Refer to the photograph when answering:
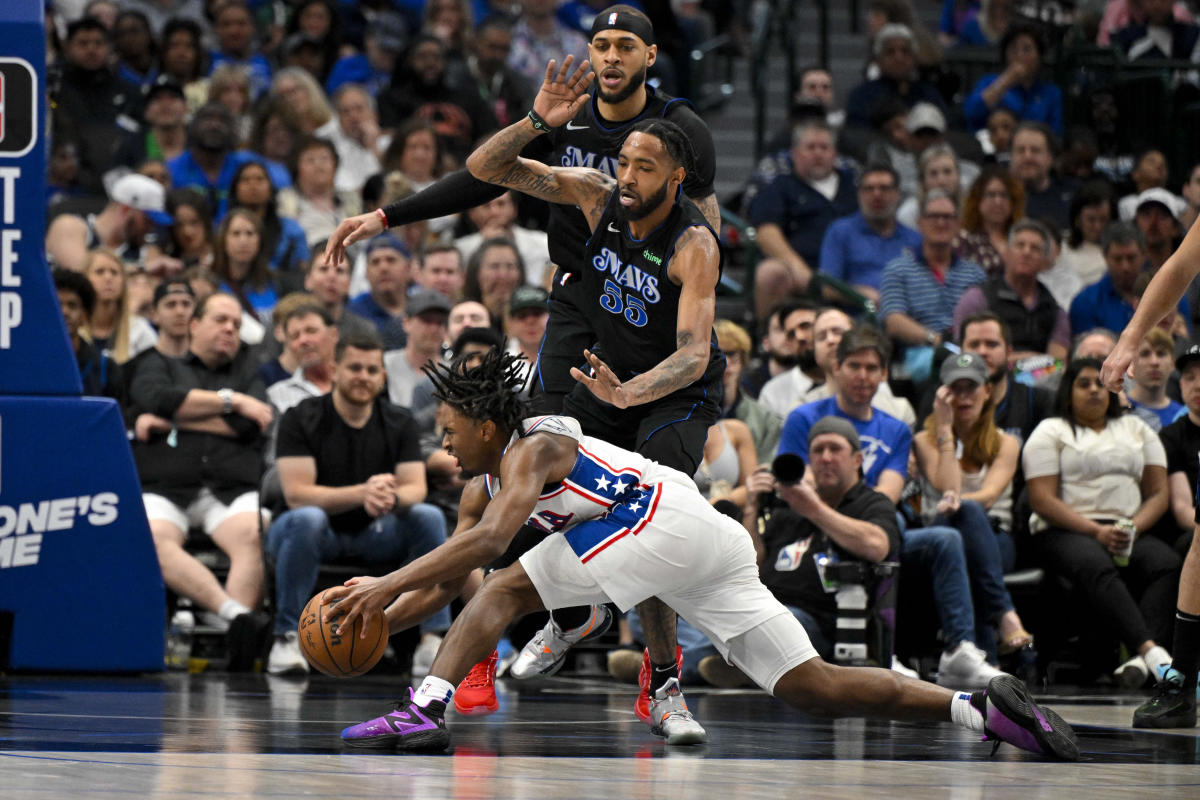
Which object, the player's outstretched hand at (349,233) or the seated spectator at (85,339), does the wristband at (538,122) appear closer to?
the player's outstretched hand at (349,233)

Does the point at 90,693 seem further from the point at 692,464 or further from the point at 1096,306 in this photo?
the point at 1096,306

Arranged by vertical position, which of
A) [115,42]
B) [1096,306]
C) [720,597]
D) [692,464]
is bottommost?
[720,597]

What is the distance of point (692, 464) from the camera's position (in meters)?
6.49

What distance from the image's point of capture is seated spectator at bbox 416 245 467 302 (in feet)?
37.3

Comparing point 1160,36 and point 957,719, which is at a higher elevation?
point 1160,36

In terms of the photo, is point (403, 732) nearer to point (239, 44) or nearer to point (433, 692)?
point (433, 692)

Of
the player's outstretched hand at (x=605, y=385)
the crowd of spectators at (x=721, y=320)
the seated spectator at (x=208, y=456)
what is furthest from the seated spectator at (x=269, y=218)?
the player's outstretched hand at (x=605, y=385)

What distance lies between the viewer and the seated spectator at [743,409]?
1027 cm

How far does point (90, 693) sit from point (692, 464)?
293cm

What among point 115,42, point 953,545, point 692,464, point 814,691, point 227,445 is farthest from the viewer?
point 115,42

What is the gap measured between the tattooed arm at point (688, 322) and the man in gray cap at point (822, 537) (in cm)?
257

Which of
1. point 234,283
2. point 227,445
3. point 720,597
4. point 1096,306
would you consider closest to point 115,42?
point 234,283

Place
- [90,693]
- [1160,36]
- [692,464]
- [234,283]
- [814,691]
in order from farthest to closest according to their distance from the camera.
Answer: [1160,36] → [234,283] → [90,693] → [692,464] → [814,691]

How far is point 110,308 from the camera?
420 inches
